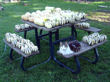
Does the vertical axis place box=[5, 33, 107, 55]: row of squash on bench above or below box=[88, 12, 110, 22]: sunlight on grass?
above

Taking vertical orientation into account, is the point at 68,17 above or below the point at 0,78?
above

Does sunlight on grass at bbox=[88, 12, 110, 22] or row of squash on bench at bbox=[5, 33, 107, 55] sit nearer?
row of squash on bench at bbox=[5, 33, 107, 55]

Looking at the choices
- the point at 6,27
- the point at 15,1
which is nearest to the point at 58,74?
the point at 6,27

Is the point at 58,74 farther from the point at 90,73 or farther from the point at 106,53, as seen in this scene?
the point at 106,53

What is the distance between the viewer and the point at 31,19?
13.6ft

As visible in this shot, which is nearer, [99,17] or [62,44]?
[62,44]

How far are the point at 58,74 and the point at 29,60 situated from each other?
1124 mm

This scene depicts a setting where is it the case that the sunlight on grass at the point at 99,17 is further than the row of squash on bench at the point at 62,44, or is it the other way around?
the sunlight on grass at the point at 99,17

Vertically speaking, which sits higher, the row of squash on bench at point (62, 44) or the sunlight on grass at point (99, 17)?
the row of squash on bench at point (62, 44)

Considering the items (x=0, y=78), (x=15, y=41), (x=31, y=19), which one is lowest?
(x=0, y=78)

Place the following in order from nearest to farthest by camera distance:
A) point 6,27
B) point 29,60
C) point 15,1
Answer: point 29,60
point 6,27
point 15,1

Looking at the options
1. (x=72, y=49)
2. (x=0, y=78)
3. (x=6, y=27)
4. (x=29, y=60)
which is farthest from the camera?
(x=6, y=27)

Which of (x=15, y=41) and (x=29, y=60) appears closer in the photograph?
(x=15, y=41)

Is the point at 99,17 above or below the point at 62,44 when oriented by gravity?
below
